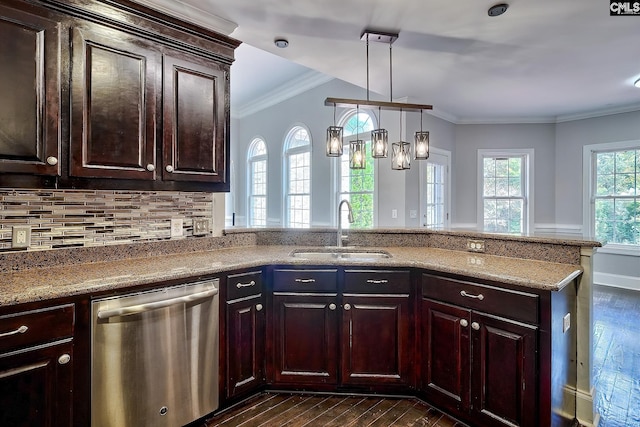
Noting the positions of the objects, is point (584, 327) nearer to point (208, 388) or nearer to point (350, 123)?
point (208, 388)

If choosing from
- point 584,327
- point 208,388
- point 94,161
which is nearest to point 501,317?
point 584,327

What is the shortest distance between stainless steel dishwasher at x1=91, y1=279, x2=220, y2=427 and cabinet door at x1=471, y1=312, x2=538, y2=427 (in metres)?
1.49

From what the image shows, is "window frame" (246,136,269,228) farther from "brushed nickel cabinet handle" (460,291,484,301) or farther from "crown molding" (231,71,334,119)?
"brushed nickel cabinet handle" (460,291,484,301)

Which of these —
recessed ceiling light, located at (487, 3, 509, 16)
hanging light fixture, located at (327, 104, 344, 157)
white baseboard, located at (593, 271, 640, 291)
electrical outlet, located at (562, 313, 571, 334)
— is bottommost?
white baseboard, located at (593, 271, 640, 291)

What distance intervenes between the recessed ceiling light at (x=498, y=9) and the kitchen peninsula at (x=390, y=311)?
1623mm

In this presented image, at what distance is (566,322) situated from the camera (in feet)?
5.95

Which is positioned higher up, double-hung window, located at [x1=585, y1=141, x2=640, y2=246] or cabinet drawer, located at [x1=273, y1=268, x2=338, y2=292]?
double-hung window, located at [x1=585, y1=141, x2=640, y2=246]

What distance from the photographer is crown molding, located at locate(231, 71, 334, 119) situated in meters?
5.24

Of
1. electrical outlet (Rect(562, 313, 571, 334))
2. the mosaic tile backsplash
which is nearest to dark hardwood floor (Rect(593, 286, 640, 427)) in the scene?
electrical outlet (Rect(562, 313, 571, 334))

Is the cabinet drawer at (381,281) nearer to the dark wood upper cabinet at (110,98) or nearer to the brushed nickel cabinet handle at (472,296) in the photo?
the brushed nickel cabinet handle at (472,296)

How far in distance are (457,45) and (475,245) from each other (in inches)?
71.7

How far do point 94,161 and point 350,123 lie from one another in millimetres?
3863

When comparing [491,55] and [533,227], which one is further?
[533,227]

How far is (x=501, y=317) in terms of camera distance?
1746 millimetres
